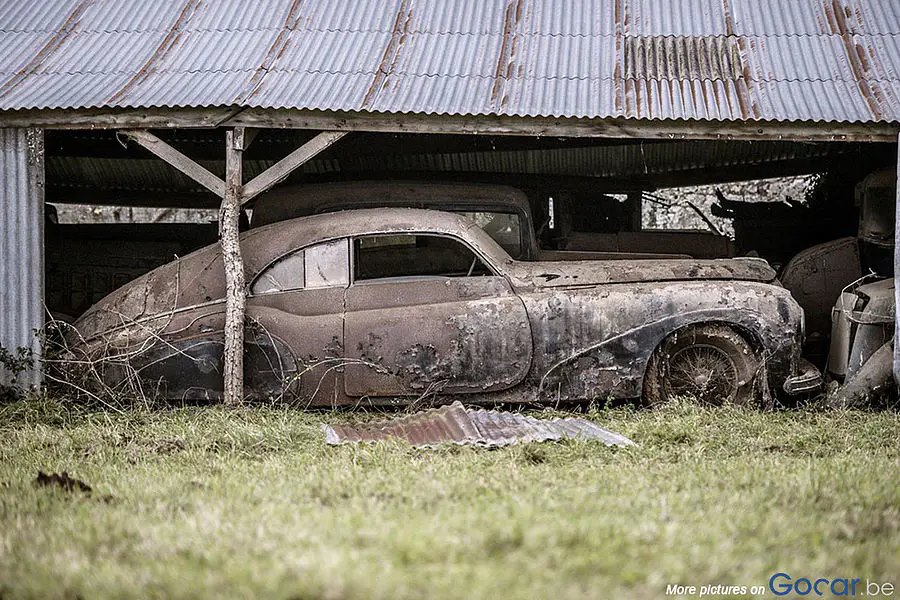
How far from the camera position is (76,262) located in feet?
35.4

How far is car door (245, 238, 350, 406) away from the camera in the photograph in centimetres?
721

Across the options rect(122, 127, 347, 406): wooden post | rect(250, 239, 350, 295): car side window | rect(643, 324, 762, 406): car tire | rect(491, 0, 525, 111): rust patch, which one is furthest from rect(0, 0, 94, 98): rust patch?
rect(643, 324, 762, 406): car tire

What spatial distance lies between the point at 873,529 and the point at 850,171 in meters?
7.81

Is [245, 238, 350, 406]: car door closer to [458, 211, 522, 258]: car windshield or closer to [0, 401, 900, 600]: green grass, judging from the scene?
[0, 401, 900, 600]: green grass

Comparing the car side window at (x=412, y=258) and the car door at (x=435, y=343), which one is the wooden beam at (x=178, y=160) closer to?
the car side window at (x=412, y=258)

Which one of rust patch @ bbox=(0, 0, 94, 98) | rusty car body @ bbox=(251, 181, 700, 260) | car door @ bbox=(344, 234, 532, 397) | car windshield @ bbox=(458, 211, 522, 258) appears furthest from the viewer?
car windshield @ bbox=(458, 211, 522, 258)

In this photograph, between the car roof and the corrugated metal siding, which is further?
the corrugated metal siding

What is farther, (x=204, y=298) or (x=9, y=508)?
(x=204, y=298)

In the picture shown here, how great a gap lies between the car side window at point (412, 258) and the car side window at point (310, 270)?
0.11 meters

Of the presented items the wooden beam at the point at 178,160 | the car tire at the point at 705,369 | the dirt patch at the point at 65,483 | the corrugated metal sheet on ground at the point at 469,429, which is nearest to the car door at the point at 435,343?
the corrugated metal sheet on ground at the point at 469,429

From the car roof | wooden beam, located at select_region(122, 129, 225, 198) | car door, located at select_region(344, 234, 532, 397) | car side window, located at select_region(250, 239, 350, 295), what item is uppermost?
wooden beam, located at select_region(122, 129, 225, 198)

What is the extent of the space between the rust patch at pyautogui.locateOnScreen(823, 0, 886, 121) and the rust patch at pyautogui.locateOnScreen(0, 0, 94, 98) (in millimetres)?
6823

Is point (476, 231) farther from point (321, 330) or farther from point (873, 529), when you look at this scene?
point (873, 529)

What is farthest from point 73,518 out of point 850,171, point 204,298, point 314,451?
point 850,171
